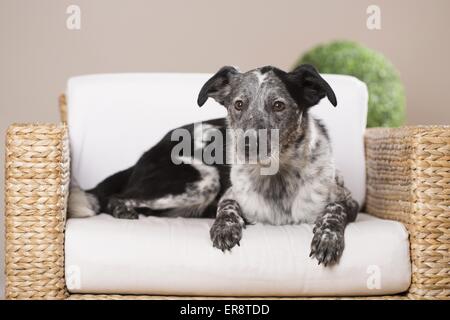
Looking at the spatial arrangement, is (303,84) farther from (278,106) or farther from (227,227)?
(227,227)

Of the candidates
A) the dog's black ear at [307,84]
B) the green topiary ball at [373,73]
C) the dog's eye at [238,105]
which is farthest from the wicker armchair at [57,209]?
the green topiary ball at [373,73]

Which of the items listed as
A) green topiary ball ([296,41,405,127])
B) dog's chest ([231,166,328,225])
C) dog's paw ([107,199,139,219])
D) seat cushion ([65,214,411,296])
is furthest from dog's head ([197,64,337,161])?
green topiary ball ([296,41,405,127])

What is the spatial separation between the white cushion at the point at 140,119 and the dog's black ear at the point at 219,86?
0.40 m

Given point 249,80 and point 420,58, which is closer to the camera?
point 249,80

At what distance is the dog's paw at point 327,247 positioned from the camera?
1.94 m

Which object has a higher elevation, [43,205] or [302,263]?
[43,205]

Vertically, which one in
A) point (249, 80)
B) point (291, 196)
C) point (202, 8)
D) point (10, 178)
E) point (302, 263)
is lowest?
point (302, 263)

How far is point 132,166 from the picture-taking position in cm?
264

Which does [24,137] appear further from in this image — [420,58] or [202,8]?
[420,58]

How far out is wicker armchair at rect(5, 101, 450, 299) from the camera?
195 cm

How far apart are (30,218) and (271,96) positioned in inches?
37.6

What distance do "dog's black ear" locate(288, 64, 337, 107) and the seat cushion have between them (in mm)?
536

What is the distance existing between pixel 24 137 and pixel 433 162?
56.9 inches

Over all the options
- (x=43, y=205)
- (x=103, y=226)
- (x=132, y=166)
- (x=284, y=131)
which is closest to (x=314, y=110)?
(x=284, y=131)
